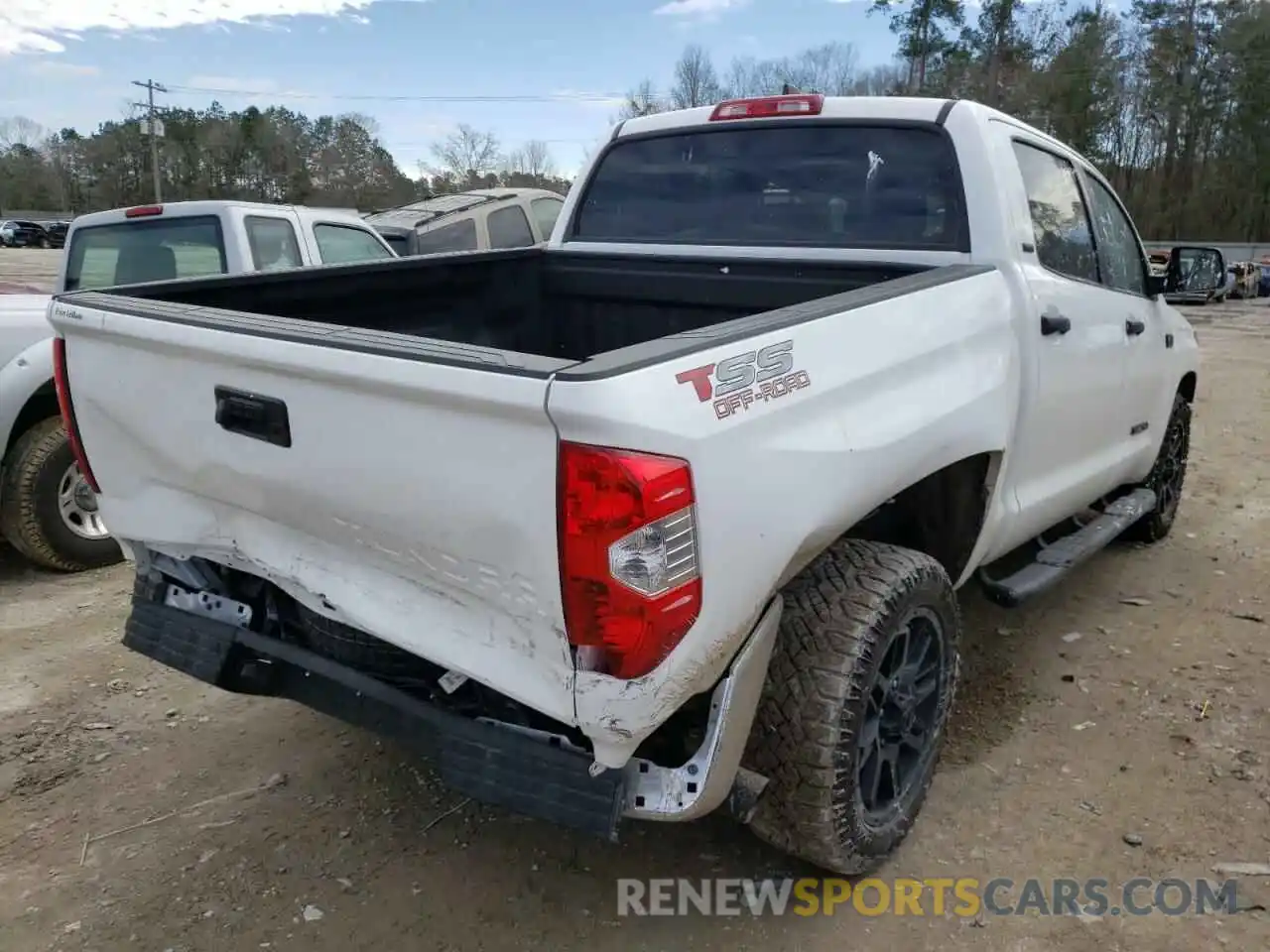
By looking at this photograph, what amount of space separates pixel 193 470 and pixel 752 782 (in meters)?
1.59

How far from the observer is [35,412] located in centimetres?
498

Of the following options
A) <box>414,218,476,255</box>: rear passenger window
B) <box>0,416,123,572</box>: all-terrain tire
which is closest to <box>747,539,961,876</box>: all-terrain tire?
<box>0,416,123,572</box>: all-terrain tire

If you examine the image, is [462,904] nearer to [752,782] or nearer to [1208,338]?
[752,782]

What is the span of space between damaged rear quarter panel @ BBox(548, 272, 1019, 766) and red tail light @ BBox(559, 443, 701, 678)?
0.10 feet

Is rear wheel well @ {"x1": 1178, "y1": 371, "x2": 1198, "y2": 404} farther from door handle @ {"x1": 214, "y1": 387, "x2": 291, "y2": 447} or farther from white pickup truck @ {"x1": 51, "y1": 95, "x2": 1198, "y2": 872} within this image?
door handle @ {"x1": 214, "y1": 387, "x2": 291, "y2": 447}

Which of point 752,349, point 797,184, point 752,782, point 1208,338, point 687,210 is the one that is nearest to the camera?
point 752,349

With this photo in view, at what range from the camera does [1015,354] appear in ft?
10.2

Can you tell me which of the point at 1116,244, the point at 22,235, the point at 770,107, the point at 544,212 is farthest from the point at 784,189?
the point at 22,235

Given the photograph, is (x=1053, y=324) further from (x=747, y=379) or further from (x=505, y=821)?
(x=505, y=821)

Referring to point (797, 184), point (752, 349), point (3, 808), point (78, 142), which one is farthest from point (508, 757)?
point (78, 142)

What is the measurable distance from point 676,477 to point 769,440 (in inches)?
12.1

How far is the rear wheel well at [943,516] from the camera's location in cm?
304

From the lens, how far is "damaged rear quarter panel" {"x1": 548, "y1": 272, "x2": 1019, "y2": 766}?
5.92ft

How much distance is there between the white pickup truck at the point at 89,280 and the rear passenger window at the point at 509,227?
305 centimetres
